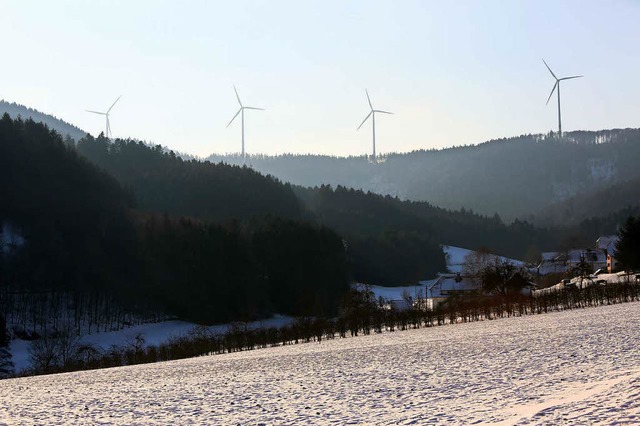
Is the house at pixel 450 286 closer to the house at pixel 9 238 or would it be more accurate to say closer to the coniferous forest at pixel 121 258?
the coniferous forest at pixel 121 258

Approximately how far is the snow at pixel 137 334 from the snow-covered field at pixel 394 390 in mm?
54494

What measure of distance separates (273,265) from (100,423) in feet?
385

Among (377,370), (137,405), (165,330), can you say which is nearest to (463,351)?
(377,370)

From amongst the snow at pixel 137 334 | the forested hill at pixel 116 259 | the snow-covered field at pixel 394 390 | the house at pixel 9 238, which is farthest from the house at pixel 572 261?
the snow-covered field at pixel 394 390

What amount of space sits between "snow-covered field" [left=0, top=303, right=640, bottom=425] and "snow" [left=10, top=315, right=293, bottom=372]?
179 ft

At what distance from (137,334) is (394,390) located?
86732mm

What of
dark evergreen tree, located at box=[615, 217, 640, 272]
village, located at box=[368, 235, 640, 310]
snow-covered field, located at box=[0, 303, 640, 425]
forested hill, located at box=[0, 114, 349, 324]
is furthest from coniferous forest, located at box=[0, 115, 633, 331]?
snow-covered field, located at box=[0, 303, 640, 425]

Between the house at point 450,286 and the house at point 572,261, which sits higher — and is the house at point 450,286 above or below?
below

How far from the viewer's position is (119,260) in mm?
129375

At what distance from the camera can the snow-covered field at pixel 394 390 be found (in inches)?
783

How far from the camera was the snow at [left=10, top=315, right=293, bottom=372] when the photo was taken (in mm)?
93981

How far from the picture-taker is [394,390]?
25297 mm

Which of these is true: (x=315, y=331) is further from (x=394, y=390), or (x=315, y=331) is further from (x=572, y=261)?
(x=572, y=261)

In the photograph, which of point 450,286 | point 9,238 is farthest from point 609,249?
point 9,238
